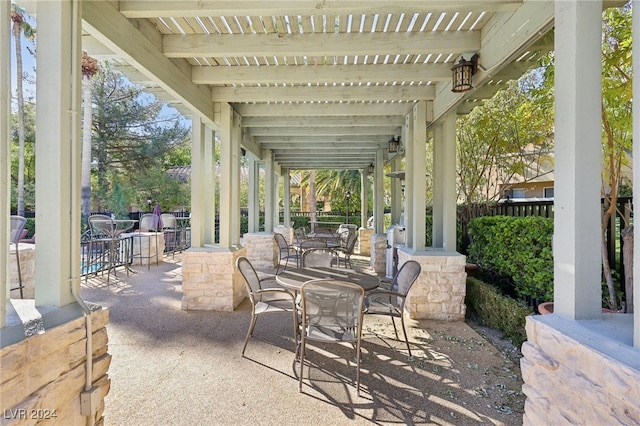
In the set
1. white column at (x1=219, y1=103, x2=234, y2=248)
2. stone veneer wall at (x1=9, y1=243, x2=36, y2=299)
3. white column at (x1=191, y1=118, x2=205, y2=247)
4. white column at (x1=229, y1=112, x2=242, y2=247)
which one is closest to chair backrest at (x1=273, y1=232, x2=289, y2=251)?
white column at (x1=229, y1=112, x2=242, y2=247)

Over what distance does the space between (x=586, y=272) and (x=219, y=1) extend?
291 cm

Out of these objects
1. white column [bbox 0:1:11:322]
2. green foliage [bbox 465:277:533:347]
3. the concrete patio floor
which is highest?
white column [bbox 0:1:11:322]

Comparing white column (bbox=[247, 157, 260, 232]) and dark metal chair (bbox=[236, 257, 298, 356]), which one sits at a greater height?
white column (bbox=[247, 157, 260, 232])

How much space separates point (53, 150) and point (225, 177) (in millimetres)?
2935

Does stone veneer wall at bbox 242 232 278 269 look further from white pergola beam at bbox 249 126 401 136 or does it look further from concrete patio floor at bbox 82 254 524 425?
concrete patio floor at bbox 82 254 524 425

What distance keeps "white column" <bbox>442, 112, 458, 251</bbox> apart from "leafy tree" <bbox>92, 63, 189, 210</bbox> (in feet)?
38.1

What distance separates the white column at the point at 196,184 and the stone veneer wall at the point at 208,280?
11.2 inches

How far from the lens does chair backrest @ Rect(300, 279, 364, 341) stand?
248cm

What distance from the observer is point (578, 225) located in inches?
61.9

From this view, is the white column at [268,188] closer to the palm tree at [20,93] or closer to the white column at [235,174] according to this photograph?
the white column at [235,174]

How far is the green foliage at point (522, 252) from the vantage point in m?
3.32

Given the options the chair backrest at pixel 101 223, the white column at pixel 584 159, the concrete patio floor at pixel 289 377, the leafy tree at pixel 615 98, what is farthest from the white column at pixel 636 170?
the chair backrest at pixel 101 223

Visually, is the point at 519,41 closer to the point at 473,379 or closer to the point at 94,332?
the point at 473,379

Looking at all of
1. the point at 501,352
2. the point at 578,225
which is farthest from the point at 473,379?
the point at 578,225
